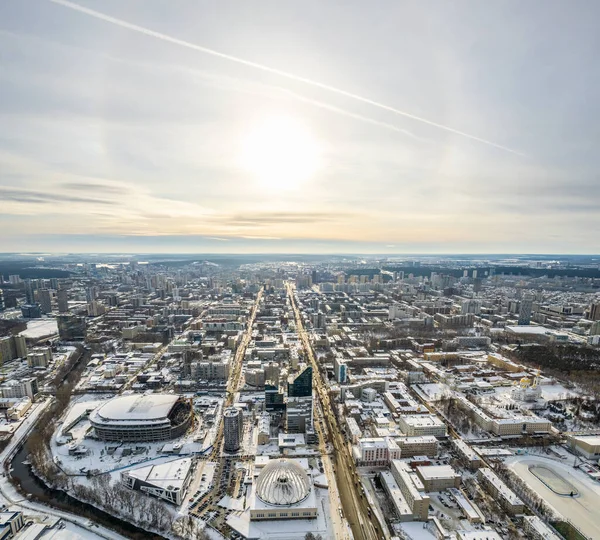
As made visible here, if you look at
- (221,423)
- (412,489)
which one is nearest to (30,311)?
(221,423)

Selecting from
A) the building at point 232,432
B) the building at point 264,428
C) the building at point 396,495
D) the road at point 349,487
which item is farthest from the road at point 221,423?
the building at point 396,495

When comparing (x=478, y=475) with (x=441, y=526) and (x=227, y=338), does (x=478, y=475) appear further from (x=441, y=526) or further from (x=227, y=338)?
(x=227, y=338)

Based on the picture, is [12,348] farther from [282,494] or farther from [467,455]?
[467,455]

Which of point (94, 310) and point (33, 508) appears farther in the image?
point (94, 310)

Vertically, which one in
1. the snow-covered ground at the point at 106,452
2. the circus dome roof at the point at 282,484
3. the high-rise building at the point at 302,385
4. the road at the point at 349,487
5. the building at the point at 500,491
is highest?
the high-rise building at the point at 302,385

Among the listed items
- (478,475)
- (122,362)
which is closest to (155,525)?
(478,475)

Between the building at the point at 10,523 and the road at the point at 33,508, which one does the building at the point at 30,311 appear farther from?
the building at the point at 10,523

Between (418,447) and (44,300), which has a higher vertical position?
(44,300)
